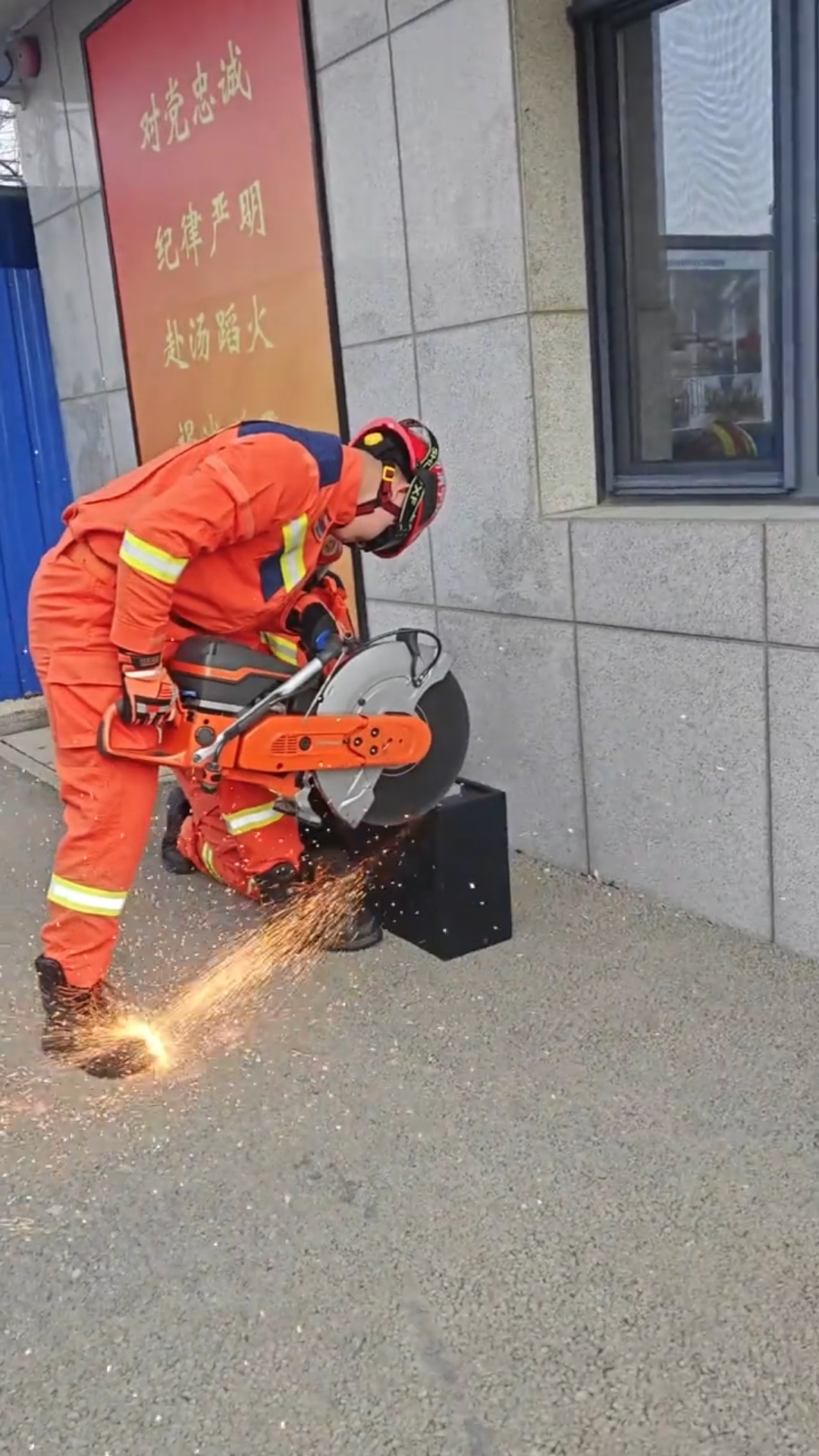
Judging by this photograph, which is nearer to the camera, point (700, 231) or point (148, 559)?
point (148, 559)

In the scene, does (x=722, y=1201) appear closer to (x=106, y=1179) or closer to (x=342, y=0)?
(x=106, y=1179)

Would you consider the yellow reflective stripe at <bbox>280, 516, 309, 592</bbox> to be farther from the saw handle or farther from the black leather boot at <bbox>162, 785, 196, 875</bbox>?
the black leather boot at <bbox>162, 785, 196, 875</bbox>

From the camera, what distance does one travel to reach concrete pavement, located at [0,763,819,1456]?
2.00m

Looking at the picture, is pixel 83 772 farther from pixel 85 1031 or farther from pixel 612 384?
pixel 612 384

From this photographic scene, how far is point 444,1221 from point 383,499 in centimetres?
185

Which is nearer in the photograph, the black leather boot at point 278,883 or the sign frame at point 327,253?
the black leather boot at point 278,883

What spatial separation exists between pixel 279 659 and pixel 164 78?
341 cm

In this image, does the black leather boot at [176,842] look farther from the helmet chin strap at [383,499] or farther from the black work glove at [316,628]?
the helmet chin strap at [383,499]

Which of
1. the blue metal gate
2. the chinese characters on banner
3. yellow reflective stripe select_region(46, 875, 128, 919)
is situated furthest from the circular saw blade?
the blue metal gate

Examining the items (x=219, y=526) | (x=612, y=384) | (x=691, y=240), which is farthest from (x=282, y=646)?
(x=691, y=240)

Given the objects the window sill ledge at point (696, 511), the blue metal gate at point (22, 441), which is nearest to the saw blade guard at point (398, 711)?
the window sill ledge at point (696, 511)

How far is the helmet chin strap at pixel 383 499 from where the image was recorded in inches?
133

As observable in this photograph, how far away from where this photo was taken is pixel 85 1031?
325cm

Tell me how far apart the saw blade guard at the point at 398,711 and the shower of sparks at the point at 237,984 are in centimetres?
33
